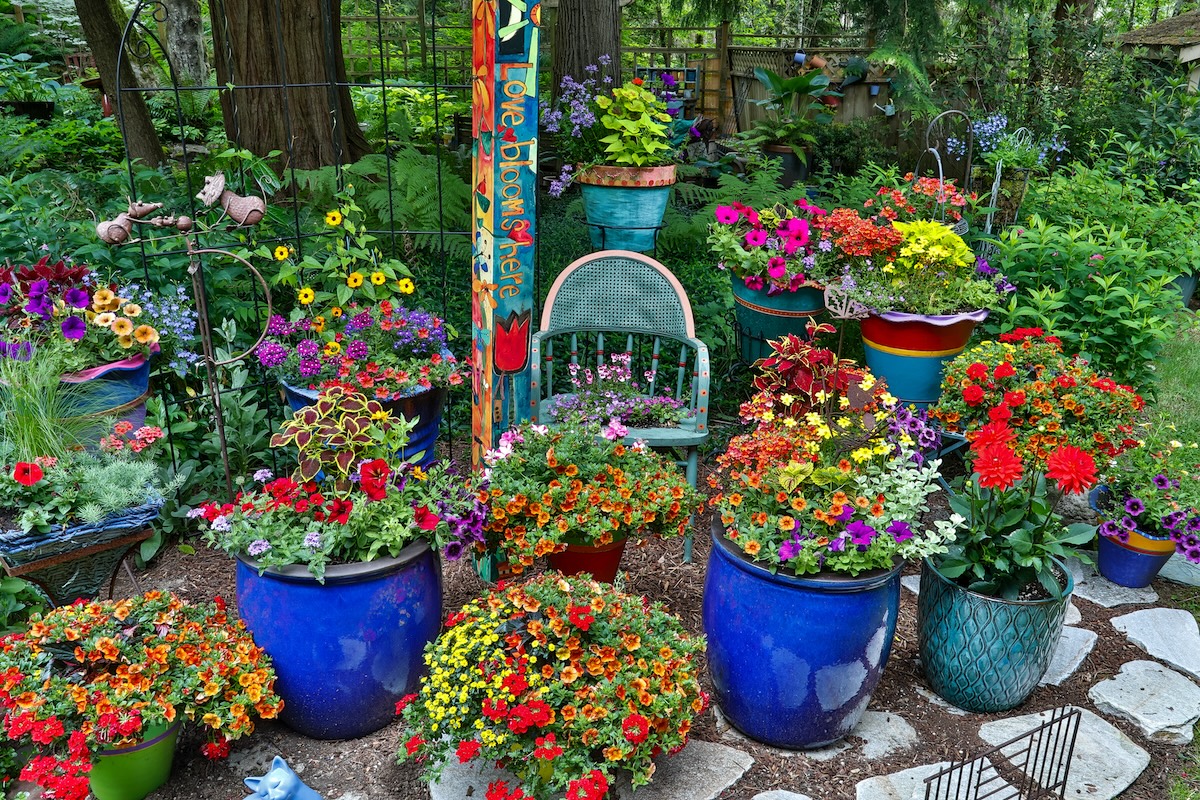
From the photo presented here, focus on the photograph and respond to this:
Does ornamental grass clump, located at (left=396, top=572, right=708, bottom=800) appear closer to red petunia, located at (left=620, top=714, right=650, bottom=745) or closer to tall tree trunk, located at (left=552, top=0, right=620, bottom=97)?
red petunia, located at (left=620, top=714, right=650, bottom=745)

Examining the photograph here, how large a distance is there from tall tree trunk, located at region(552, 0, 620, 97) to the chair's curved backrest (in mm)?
2364

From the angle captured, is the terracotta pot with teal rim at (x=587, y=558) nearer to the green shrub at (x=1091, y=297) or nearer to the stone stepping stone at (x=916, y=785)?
the stone stepping stone at (x=916, y=785)

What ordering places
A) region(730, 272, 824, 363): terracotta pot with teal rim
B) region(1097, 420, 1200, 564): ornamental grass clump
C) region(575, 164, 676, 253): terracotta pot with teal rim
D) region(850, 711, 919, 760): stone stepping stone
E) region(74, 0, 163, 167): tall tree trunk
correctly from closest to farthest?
region(850, 711, 919, 760): stone stepping stone < region(1097, 420, 1200, 564): ornamental grass clump < region(730, 272, 824, 363): terracotta pot with teal rim < region(575, 164, 676, 253): terracotta pot with teal rim < region(74, 0, 163, 167): tall tree trunk

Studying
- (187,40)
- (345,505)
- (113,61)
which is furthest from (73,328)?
(187,40)

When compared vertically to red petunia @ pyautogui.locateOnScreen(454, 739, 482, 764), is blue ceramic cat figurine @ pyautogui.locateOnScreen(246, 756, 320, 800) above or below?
below

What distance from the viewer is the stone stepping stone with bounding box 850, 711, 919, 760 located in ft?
8.43

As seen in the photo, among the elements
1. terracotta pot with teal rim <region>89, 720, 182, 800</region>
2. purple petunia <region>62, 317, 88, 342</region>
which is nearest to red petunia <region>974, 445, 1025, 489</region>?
terracotta pot with teal rim <region>89, 720, 182, 800</region>

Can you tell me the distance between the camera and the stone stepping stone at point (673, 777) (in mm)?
2344

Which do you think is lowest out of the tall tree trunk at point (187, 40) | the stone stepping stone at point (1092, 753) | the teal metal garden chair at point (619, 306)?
Result: the stone stepping stone at point (1092, 753)

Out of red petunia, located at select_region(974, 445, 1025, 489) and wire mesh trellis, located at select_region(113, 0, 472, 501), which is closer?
red petunia, located at select_region(974, 445, 1025, 489)

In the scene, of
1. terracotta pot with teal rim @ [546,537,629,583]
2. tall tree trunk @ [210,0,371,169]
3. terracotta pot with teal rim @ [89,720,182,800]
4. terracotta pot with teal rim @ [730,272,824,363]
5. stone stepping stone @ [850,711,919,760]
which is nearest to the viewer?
terracotta pot with teal rim @ [89,720,182,800]

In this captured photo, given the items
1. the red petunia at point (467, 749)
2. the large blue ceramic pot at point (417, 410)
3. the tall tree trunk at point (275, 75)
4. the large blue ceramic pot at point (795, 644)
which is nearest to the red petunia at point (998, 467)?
the large blue ceramic pot at point (795, 644)

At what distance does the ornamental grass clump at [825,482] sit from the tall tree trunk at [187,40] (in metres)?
11.8

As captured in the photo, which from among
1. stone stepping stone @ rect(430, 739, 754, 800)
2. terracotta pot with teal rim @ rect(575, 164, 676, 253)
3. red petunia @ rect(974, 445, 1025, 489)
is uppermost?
terracotta pot with teal rim @ rect(575, 164, 676, 253)
